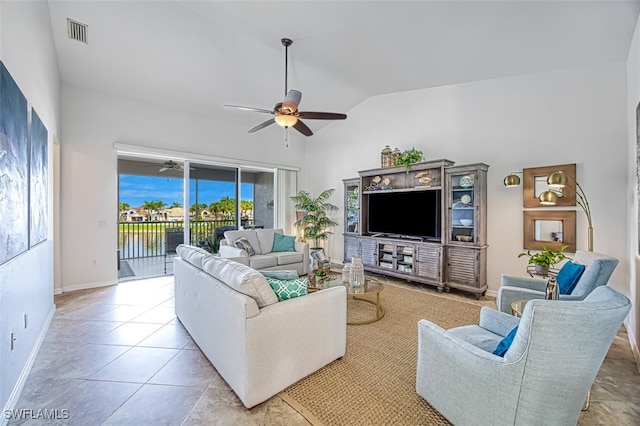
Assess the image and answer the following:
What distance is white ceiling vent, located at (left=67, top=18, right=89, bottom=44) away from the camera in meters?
3.39

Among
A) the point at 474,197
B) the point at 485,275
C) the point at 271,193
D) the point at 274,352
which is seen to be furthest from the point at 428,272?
the point at 271,193

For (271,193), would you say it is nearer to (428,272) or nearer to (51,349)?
(428,272)

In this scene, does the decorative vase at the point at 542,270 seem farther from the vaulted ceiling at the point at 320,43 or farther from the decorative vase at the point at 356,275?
the vaulted ceiling at the point at 320,43

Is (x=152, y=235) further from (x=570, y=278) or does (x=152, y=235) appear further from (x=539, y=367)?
(x=570, y=278)

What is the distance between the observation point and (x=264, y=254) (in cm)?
536

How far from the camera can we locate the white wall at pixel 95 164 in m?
4.41

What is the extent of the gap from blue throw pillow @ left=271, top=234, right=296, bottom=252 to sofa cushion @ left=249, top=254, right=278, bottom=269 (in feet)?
1.64

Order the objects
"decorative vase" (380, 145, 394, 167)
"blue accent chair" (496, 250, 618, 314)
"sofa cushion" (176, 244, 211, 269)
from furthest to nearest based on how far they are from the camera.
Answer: "decorative vase" (380, 145, 394, 167)
"sofa cushion" (176, 244, 211, 269)
"blue accent chair" (496, 250, 618, 314)

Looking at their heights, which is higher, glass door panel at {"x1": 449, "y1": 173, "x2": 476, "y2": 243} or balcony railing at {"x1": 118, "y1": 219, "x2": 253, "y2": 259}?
glass door panel at {"x1": 449, "y1": 173, "x2": 476, "y2": 243}

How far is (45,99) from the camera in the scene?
316 centimetres

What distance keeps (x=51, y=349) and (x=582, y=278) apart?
467 centimetres

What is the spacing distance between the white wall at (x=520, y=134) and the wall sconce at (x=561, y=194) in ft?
0.30

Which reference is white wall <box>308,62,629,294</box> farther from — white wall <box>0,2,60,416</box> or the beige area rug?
white wall <box>0,2,60,416</box>

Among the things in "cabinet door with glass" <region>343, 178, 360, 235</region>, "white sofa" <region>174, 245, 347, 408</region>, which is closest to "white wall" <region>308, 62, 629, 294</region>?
"cabinet door with glass" <region>343, 178, 360, 235</region>
